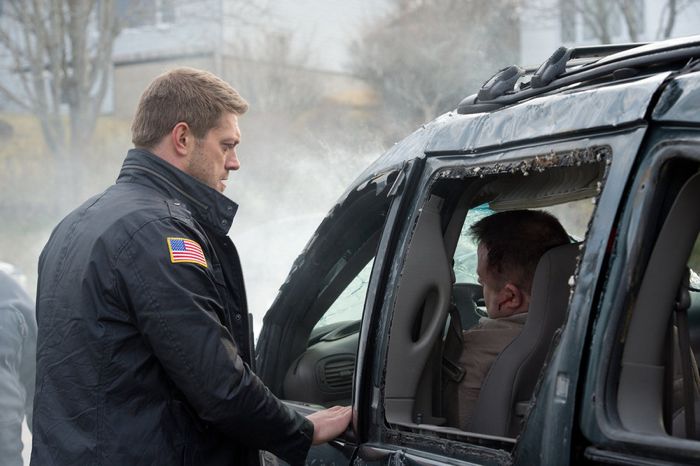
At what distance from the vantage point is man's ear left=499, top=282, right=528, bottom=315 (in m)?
3.11

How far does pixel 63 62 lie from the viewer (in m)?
20.4

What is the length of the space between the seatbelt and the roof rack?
503 mm

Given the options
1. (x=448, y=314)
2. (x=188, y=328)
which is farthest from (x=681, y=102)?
(x=188, y=328)

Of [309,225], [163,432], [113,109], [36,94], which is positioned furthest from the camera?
[113,109]

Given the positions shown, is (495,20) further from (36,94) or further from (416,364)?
(416,364)

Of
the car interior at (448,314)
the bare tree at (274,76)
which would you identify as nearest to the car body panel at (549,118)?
the car interior at (448,314)

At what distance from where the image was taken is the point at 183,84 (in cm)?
284

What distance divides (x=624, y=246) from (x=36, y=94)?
1990cm


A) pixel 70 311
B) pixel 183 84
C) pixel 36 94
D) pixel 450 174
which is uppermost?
pixel 36 94

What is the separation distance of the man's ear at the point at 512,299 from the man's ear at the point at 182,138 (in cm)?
100

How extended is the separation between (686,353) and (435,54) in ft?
67.4

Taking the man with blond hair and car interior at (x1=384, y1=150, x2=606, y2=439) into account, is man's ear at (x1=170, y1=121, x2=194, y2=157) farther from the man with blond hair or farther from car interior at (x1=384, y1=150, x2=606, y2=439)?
car interior at (x1=384, y1=150, x2=606, y2=439)

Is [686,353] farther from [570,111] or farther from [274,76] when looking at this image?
[274,76]

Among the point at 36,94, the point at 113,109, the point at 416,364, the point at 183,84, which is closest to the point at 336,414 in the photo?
the point at 416,364
